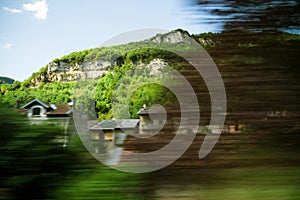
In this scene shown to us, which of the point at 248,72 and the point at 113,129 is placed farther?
the point at 113,129

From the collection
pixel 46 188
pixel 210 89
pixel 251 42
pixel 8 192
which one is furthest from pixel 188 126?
pixel 8 192

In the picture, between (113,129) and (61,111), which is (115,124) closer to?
(113,129)

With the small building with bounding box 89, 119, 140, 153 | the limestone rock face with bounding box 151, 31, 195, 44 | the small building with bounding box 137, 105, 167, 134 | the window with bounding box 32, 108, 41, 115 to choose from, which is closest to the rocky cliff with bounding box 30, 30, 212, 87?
the limestone rock face with bounding box 151, 31, 195, 44

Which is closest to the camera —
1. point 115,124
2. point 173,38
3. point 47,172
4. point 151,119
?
Result: point 47,172

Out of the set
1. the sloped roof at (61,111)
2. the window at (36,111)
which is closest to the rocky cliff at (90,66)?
the sloped roof at (61,111)

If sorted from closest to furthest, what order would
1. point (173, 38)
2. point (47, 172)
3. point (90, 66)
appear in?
point (47, 172) → point (173, 38) → point (90, 66)

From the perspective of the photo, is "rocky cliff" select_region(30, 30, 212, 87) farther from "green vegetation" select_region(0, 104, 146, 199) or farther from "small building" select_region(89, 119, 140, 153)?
"green vegetation" select_region(0, 104, 146, 199)

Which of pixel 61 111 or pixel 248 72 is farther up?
pixel 248 72

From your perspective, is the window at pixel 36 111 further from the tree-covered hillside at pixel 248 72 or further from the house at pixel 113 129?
the house at pixel 113 129

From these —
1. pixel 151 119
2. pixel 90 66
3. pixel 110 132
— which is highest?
pixel 90 66

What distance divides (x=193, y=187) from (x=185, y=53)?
1024mm

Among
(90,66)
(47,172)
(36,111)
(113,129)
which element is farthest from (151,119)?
(90,66)

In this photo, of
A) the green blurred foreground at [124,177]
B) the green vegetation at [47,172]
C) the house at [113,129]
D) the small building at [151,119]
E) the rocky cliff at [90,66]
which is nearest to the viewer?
the green blurred foreground at [124,177]

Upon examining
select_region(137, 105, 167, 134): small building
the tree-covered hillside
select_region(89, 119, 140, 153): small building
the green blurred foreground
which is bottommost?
the green blurred foreground
